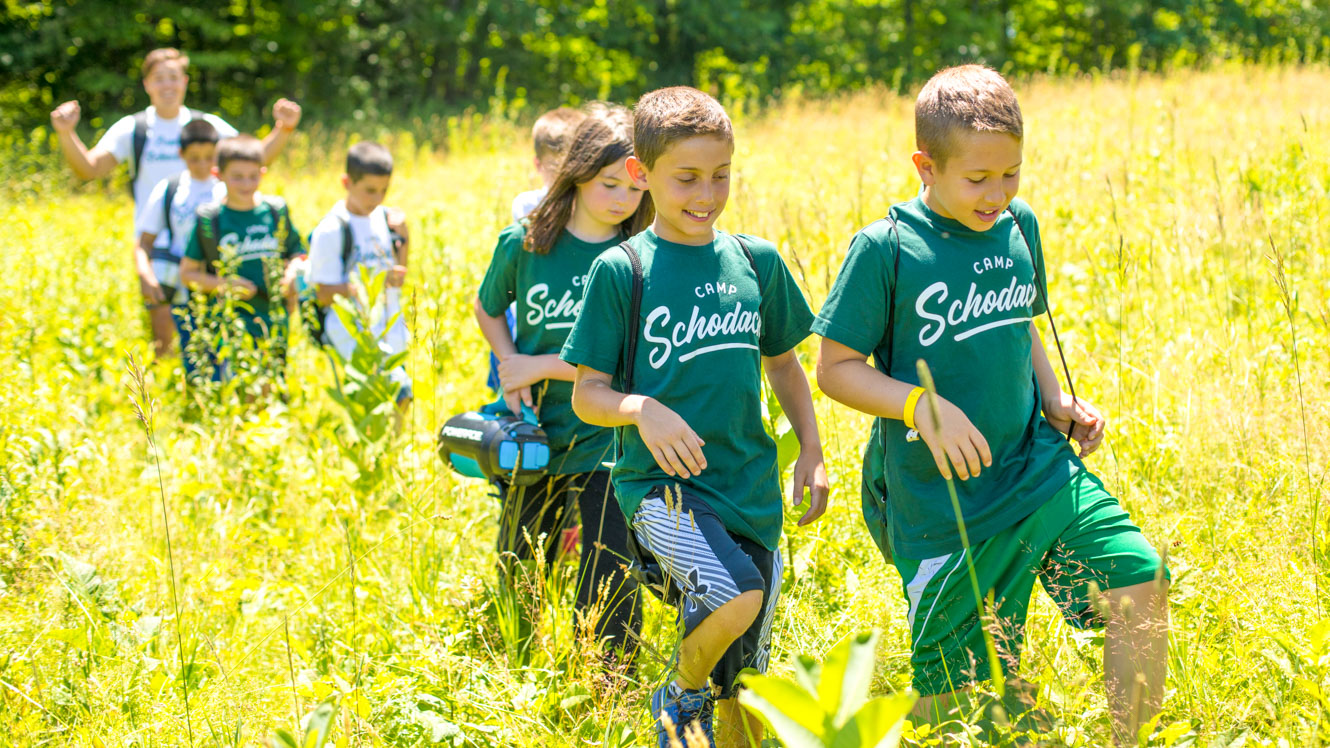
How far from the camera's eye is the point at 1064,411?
2391mm

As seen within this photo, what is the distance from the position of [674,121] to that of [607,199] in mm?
729

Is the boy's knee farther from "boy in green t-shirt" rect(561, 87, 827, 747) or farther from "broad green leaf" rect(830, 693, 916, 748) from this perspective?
"broad green leaf" rect(830, 693, 916, 748)

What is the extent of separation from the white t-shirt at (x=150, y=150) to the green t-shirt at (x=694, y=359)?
17.2 feet

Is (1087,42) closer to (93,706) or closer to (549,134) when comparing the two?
(549,134)

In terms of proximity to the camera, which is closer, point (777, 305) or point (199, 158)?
point (777, 305)

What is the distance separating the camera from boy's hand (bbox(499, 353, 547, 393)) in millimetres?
2990

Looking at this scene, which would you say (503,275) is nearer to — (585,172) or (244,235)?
(585,172)

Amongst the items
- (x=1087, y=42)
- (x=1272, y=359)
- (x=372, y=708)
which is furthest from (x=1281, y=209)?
(x=1087, y=42)

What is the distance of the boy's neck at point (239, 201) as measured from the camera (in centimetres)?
541

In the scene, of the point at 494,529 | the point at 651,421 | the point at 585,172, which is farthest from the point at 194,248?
the point at 651,421

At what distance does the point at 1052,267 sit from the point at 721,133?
3.58 m

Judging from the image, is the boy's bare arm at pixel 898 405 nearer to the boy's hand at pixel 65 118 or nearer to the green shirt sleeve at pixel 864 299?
the green shirt sleeve at pixel 864 299

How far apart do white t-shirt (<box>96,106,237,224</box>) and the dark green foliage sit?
46.7 ft

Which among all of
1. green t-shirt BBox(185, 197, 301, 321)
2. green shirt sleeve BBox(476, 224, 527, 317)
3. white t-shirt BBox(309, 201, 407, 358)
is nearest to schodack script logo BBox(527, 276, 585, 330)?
green shirt sleeve BBox(476, 224, 527, 317)
